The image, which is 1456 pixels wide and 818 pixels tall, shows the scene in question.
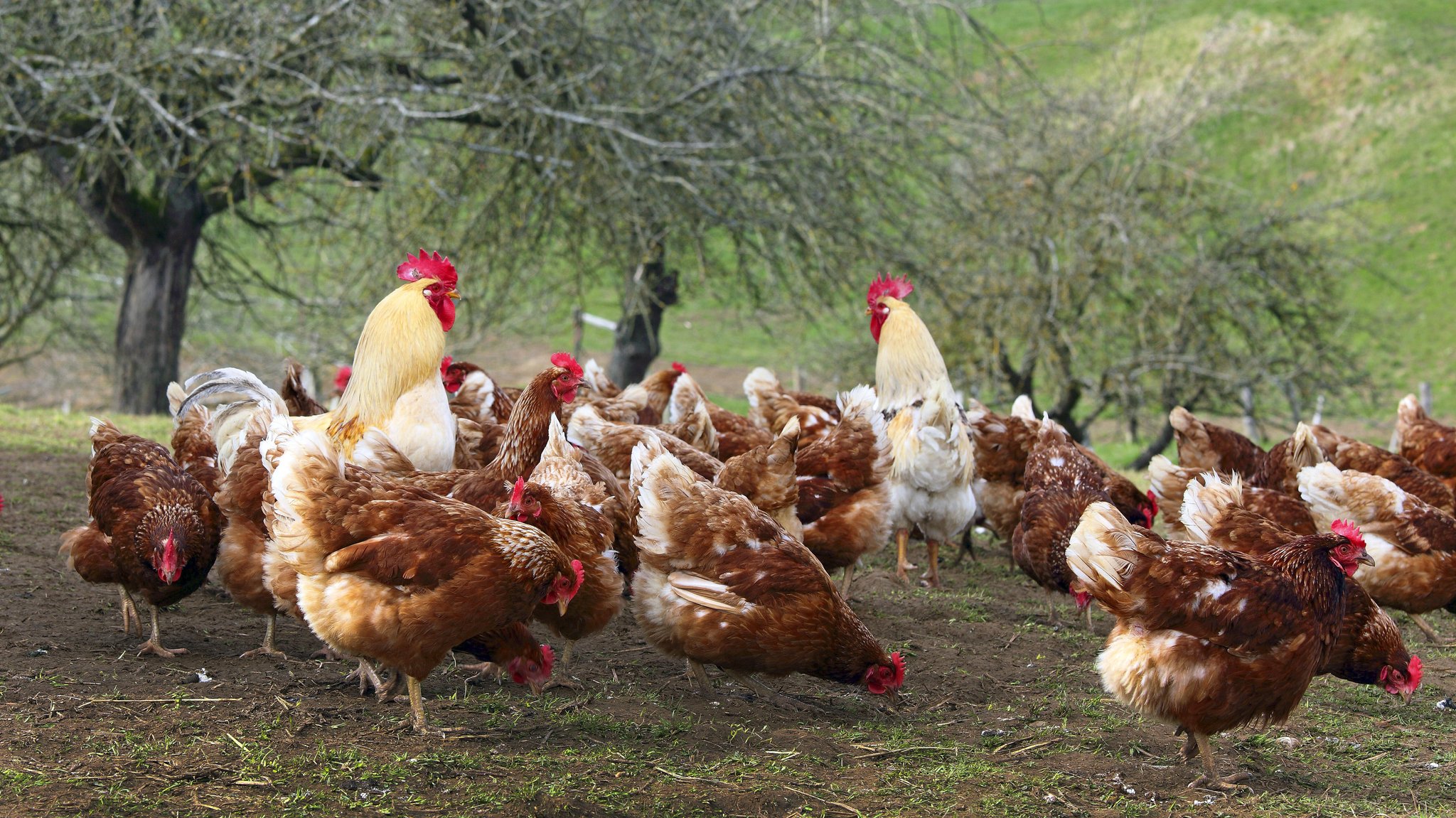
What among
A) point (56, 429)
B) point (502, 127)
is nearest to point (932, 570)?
point (502, 127)

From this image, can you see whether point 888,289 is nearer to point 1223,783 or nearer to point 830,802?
point 1223,783

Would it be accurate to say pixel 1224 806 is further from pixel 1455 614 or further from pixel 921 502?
pixel 1455 614

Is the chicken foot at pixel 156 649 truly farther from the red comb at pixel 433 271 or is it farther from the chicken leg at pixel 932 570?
the chicken leg at pixel 932 570

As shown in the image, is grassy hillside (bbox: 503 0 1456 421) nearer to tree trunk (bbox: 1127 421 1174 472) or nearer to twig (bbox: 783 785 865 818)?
tree trunk (bbox: 1127 421 1174 472)

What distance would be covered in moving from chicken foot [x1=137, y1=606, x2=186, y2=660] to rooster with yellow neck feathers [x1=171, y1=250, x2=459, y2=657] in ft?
1.05

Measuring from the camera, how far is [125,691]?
14.6 ft

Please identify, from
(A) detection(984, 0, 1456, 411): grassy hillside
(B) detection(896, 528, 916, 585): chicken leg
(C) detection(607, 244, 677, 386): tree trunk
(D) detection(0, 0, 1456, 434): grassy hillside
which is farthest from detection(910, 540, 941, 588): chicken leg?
(A) detection(984, 0, 1456, 411): grassy hillside

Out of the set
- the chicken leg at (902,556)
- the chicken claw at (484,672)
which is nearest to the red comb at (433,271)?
the chicken claw at (484,672)

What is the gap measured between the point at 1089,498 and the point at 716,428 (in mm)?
2597

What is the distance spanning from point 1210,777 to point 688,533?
2360mm

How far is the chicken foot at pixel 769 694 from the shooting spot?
17.0ft

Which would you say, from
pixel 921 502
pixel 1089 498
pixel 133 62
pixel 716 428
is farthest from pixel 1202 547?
pixel 133 62

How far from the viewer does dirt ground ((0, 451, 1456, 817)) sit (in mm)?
3736

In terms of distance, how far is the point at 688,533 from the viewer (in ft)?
16.6
